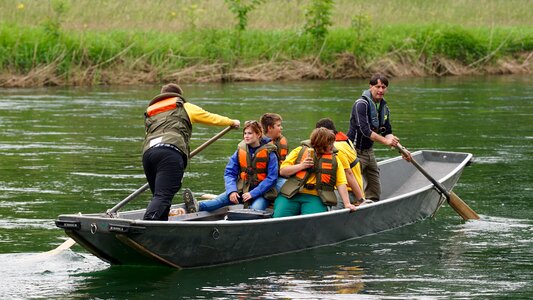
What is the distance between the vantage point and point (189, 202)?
31.3 feet

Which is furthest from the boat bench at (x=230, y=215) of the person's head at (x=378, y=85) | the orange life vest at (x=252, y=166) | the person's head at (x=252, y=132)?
the person's head at (x=378, y=85)

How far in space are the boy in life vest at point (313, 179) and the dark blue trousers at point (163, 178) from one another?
1.03 metres

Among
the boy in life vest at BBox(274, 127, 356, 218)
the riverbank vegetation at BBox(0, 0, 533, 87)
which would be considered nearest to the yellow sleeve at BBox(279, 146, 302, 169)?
the boy in life vest at BBox(274, 127, 356, 218)

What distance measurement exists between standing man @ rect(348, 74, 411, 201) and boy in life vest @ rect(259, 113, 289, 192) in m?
0.92

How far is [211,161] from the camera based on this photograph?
14453mm

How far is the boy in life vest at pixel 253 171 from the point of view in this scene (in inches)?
365

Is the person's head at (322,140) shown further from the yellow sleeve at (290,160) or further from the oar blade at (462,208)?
the oar blade at (462,208)

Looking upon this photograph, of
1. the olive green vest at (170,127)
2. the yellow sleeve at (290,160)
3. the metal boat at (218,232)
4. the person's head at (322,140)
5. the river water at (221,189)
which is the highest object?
the olive green vest at (170,127)

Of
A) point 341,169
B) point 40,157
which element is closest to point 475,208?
point 341,169

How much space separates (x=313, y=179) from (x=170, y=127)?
130 centimetres

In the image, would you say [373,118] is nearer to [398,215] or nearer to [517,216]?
[398,215]

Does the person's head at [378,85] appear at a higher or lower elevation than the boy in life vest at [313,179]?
higher

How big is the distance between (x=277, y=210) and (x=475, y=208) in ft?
9.60

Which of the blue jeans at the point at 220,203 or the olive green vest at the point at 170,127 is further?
the blue jeans at the point at 220,203
